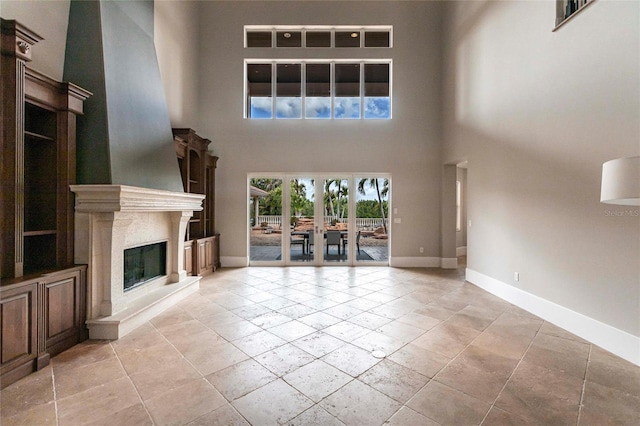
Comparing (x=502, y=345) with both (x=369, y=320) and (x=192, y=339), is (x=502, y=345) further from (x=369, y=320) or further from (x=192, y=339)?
(x=192, y=339)

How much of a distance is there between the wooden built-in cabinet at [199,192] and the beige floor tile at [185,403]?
3491 millimetres

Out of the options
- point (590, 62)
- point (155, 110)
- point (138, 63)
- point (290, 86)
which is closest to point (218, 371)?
point (155, 110)

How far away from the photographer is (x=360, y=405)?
6.70 feet

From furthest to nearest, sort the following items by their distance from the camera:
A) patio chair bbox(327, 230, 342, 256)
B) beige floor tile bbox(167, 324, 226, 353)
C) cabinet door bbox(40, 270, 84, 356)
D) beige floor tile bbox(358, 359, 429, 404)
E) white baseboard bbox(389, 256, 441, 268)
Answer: patio chair bbox(327, 230, 342, 256) → white baseboard bbox(389, 256, 441, 268) → beige floor tile bbox(167, 324, 226, 353) → cabinet door bbox(40, 270, 84, 356) → beige floor tile bbox(358, 359, 429, 404)

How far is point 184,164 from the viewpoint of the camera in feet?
17.8

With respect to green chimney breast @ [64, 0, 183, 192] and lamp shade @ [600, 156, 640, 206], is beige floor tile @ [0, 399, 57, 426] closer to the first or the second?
green chimney breast @ [64, 0, 183, 192]

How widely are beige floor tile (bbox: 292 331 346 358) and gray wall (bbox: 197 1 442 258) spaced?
4.20 meters

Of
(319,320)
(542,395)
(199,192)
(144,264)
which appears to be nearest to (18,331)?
(144,264)

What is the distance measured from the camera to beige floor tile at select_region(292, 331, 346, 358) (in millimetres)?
2820

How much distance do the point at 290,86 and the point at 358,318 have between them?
233 inches

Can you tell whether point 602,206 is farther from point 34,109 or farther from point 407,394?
point 34,109

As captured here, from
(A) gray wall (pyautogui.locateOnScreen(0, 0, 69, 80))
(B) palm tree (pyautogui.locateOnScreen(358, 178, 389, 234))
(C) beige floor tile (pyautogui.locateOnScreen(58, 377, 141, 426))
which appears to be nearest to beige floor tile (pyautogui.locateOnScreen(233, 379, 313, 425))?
(C) beige floor tile (pyautogui.locateOnScreen(58, 377, 141, 426))

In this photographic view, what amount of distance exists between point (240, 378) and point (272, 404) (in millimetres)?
461

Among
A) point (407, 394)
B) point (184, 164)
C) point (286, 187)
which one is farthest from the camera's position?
point (286, 187)
